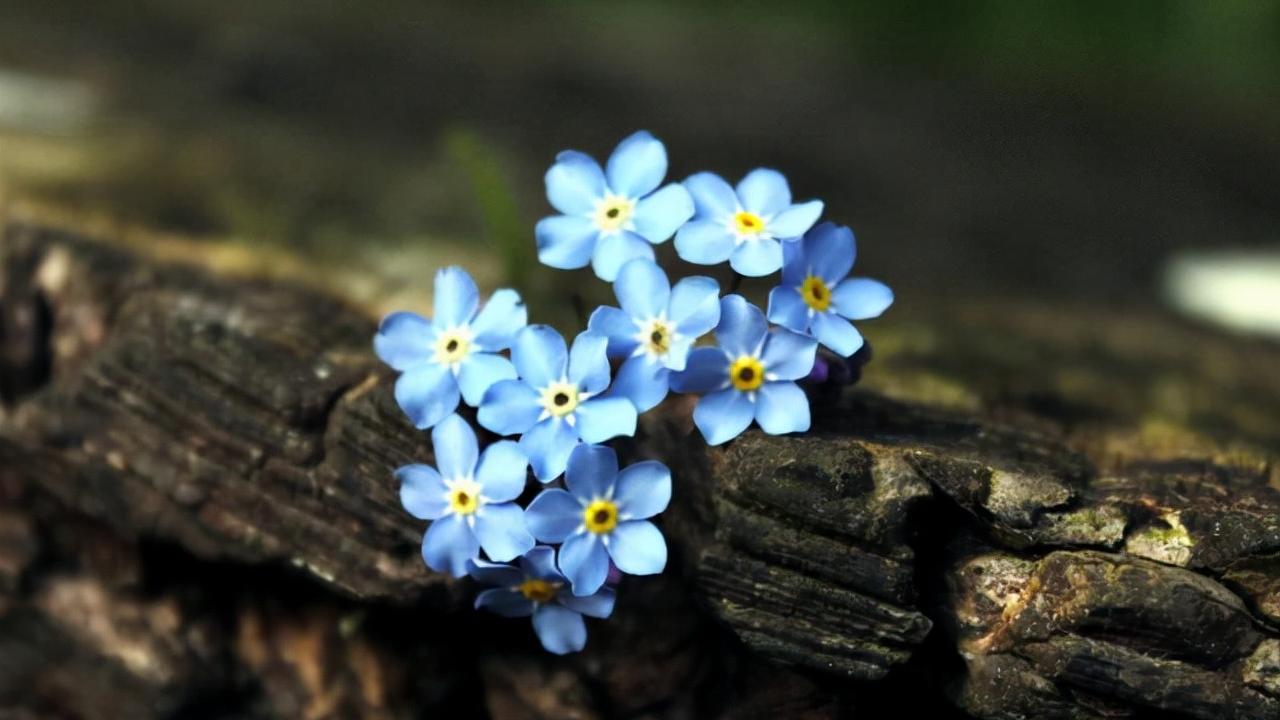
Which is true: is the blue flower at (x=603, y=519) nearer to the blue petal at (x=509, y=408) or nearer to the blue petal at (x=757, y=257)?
the blue petal at (x=509, y=408)

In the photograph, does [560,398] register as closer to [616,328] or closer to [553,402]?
[553,402]

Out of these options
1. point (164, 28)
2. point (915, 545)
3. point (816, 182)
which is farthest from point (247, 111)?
→ point (915, 545)

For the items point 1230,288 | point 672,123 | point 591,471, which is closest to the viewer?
point 591,471

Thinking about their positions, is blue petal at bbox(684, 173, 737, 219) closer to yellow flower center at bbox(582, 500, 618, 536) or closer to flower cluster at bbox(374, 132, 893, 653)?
flower cluster at bbox(374, 132, 893, 653)

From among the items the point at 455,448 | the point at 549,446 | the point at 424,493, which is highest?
the point at 549,446

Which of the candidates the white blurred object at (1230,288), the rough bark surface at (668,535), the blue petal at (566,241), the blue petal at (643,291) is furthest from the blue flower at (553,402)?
the white blurred object at (1230,288)

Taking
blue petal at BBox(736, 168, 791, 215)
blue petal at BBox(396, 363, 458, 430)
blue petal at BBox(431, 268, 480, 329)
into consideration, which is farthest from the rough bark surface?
blue petal at BBox(736, 168, 791, 215)

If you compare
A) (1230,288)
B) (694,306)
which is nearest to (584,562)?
(694,306)
